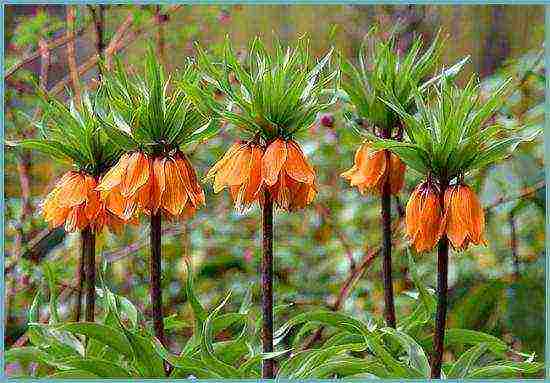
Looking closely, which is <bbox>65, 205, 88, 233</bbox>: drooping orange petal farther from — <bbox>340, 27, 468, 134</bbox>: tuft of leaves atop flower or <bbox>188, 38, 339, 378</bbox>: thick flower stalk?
<bbox>340, 27, 468, 134</bbox>: tuft of leaves atop flower

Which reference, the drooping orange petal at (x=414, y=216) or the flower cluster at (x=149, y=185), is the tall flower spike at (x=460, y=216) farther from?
the flower cluster at (x=149, y=185)

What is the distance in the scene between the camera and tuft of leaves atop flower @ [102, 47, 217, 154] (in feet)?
2.49

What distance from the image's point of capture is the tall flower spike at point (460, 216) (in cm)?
76

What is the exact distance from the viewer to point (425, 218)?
77 centimetres

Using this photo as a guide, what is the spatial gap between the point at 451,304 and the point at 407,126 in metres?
0.93

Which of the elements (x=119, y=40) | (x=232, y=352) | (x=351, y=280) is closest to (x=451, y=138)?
(x=232, y=352)

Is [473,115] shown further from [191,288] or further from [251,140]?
[191,288]

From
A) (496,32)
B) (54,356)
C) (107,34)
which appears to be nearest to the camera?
(54,356)

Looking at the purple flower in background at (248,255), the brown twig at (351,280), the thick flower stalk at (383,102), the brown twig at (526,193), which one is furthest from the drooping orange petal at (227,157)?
the purple flower in background at (248,255)

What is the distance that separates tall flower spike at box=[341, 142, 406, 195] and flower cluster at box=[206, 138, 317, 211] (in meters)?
Result: 0.10

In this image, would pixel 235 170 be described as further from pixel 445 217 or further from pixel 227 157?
pixel 445 217

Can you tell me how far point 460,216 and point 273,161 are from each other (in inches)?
6.9

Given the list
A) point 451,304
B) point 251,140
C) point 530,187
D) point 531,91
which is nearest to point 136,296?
point 451,304

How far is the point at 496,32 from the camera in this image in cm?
257
